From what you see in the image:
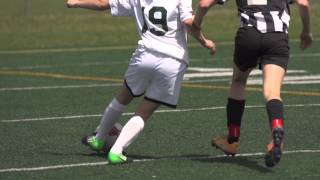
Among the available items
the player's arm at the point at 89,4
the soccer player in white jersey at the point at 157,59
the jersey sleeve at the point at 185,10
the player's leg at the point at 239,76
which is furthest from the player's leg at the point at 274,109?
the player's arm at the point at 89,4

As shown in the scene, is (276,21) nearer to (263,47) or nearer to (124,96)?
(263,47)

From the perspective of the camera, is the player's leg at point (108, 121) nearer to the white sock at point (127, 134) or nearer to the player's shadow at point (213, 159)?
the player's shadow at point (213, 159)

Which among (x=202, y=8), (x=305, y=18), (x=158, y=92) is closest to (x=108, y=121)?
(x=158, y=92)

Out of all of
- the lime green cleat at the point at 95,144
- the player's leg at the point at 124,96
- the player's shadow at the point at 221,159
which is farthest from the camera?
the lime green cleat at the point at 95,144

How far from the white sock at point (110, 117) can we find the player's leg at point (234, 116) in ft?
2.91

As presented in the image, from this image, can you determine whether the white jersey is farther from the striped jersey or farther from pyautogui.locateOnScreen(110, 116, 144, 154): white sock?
pyautogui.locateOnScreen(110, 116, 144, 154): white sock

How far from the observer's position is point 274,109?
821cm

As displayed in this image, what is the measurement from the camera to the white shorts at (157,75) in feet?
28.8

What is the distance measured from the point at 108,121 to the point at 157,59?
0.79m

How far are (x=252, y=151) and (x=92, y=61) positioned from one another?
11.2m

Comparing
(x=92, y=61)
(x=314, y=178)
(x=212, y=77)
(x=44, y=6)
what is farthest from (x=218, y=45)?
(x=314, y=178)

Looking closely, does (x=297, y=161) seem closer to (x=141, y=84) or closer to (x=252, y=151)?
(x=252, y=151)

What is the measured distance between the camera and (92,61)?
20234mm

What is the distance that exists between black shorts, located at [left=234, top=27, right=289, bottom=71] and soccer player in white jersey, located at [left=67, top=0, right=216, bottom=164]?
0.35m
